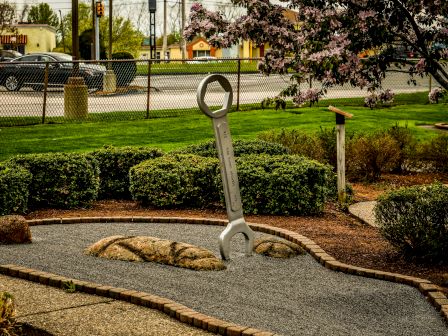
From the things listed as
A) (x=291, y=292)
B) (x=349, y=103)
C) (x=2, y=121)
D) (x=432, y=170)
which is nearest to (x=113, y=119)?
(x=2, y=121)

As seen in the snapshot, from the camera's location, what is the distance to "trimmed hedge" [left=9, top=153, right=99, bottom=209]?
38.7 feet

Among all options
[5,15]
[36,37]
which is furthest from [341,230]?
[36,37]

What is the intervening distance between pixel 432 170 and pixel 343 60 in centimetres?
762

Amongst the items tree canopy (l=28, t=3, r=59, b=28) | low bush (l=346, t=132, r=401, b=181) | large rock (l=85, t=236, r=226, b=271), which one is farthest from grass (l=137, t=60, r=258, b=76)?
tree canopy (l=28, t=3, r=59, b=28)

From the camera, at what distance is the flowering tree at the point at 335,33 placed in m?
8.29

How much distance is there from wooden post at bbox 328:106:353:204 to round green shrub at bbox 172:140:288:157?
1221 mm

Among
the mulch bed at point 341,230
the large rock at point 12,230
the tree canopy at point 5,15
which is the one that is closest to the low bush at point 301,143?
the mulch bed at point 341,230

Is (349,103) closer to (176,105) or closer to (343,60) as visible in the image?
(176,105)

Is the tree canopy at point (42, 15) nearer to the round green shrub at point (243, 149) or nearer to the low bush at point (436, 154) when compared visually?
the low bush at point (436, 154)

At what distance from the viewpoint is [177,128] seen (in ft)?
68.3

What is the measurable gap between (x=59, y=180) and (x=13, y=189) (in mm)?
863

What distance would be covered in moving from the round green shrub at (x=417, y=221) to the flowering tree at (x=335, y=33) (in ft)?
3.43

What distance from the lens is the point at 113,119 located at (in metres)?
22.8

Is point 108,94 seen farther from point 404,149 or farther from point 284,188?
point 284,188
